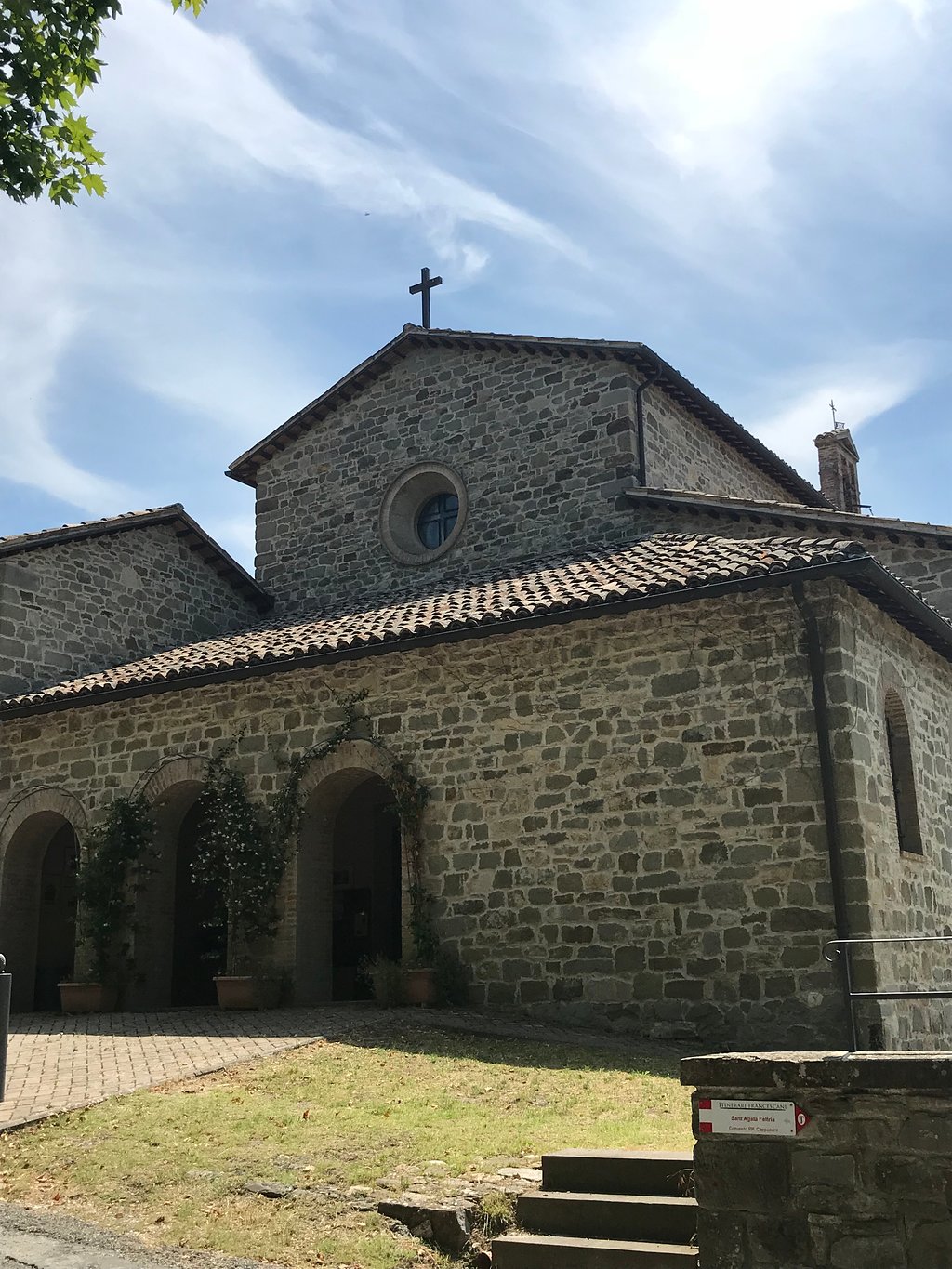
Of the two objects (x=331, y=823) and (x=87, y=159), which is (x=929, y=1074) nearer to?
Answer: (x=87, y=159)

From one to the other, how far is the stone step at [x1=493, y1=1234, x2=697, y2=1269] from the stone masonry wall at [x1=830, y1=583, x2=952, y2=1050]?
16.9 feet

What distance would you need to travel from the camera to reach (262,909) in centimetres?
1420

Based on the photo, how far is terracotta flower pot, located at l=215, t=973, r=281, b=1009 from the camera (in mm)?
13703

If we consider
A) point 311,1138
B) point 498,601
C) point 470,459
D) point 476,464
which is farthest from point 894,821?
point 470,459

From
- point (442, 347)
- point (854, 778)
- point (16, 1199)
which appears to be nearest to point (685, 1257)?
point (16, 1199)

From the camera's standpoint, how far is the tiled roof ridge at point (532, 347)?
17266 millimetres

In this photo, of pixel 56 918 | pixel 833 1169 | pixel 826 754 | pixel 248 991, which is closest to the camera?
pixel 833 1169

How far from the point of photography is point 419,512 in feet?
64.8

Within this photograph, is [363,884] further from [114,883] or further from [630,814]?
[630,814]

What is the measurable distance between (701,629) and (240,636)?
803 centimetres

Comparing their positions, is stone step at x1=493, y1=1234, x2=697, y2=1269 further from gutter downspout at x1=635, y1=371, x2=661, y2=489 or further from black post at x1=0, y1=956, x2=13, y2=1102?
gutter downspout at x1=635, y1=371, x2=661, y2=489

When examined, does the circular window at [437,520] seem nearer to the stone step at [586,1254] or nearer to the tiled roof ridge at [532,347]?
the tiled roof ridge at [532,347]

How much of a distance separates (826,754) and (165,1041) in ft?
22.2

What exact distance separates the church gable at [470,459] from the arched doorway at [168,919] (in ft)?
16.0
